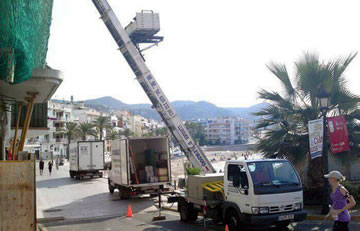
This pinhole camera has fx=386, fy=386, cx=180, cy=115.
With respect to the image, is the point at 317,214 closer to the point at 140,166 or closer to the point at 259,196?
the point at 259,196

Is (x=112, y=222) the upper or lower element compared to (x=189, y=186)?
lower

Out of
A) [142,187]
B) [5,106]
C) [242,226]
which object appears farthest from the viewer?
[142,187]

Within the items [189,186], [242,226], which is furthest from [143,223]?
[242,226]

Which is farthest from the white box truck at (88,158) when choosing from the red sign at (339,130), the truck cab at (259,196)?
the red sign at (339,130)

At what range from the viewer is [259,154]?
1400 cm

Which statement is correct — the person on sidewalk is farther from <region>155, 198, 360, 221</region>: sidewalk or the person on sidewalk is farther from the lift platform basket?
the lift platform basket

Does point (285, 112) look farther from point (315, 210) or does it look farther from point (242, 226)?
point (242, 226)

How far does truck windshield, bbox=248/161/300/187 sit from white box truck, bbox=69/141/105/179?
82.7ft

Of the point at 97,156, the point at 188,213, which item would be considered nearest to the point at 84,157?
the point at 97,156

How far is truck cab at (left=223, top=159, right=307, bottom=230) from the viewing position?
913cm

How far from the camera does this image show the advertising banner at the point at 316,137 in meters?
11.7

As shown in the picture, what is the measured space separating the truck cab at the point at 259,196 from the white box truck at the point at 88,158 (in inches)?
943

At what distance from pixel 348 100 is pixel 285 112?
2186mm

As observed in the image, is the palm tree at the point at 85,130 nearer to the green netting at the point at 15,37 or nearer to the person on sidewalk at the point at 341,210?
the green netting at the point at 15,37
